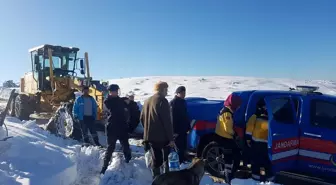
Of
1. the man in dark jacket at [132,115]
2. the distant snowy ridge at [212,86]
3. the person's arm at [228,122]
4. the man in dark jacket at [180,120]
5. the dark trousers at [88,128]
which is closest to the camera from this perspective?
the person's arm at [228,122]

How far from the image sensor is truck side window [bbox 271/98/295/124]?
18.9 ft

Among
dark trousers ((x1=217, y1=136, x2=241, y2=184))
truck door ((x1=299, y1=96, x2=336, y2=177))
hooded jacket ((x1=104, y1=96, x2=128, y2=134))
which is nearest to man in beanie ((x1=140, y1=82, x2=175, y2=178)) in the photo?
hooded jacket ((x1=104, y1=96, x2=128, y2=134))

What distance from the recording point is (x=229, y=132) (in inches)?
210

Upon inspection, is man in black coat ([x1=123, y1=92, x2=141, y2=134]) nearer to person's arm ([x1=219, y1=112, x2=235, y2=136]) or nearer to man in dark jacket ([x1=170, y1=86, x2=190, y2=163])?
man in dark jacket ([x1=170, y1=86, x2=190, y2=163])

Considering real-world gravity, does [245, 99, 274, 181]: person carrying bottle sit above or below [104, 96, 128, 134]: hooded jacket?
below

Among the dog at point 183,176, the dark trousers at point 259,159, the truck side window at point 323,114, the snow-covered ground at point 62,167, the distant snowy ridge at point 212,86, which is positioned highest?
the truck side window at point 323,114

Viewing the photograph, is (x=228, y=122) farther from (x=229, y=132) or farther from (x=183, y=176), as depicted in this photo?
(x=183, y=176)

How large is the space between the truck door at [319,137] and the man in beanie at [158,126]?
2.44m

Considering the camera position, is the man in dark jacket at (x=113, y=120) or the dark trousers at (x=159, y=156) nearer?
the dark trousers at (x=159, y=156)

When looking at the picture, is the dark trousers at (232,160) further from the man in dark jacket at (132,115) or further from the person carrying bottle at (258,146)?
the man in dark jacket at (132,115)

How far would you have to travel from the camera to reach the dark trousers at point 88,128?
8016mm

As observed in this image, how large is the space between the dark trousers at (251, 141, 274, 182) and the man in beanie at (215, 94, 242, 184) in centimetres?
37

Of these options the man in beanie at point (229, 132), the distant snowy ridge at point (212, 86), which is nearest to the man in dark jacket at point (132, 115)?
the man in beanie at point (229, 132)

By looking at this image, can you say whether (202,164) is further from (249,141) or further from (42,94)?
(42,94)
